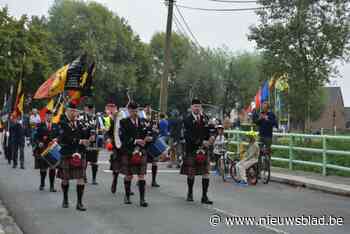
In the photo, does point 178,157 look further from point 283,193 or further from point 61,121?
point 61,121

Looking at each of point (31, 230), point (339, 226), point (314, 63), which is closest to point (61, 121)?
point (31, 230)

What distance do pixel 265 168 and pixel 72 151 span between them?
615 centimetres

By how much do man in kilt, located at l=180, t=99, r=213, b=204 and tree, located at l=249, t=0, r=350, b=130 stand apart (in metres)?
14.4

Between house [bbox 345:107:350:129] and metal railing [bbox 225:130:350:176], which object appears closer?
metal railing [bbox 225:130:350:176]

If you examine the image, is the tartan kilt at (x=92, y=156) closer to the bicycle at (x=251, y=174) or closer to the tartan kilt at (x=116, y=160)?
the tartan kilt at (x=116, y=160)

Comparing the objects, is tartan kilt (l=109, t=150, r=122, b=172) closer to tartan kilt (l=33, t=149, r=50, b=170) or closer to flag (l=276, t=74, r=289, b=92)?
tartan kilt (l=33, t=149, r=50, b=170)

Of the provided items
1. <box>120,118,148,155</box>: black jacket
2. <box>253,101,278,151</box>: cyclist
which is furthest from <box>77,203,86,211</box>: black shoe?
<box>253,101,278,151</box>: cyclist

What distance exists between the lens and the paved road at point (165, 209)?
8.53 metres

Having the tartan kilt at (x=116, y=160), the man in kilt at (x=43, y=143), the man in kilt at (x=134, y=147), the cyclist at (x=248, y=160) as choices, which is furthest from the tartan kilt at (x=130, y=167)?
the cyclist at (x=248, y=160)

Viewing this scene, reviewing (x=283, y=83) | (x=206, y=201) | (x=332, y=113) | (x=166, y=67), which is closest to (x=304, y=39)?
(x=283, y=83)

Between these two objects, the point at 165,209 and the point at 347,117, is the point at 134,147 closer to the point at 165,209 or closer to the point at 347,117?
the point at 165,209

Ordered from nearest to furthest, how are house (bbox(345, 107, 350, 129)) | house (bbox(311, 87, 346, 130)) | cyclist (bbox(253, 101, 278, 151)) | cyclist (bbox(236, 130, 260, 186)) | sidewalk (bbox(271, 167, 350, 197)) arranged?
sidewalk (bbox(271, 167, 350, 197)), cyclist (bbox(236, 130, 260, 186)), cyclist (bbox(253, 101, 278, 151)), house (bbox(311, 87, 346, 130)), house (bbox(345, 107, 350, 129))

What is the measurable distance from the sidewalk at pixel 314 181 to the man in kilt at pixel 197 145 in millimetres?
3410

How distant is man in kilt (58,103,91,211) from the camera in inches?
399
